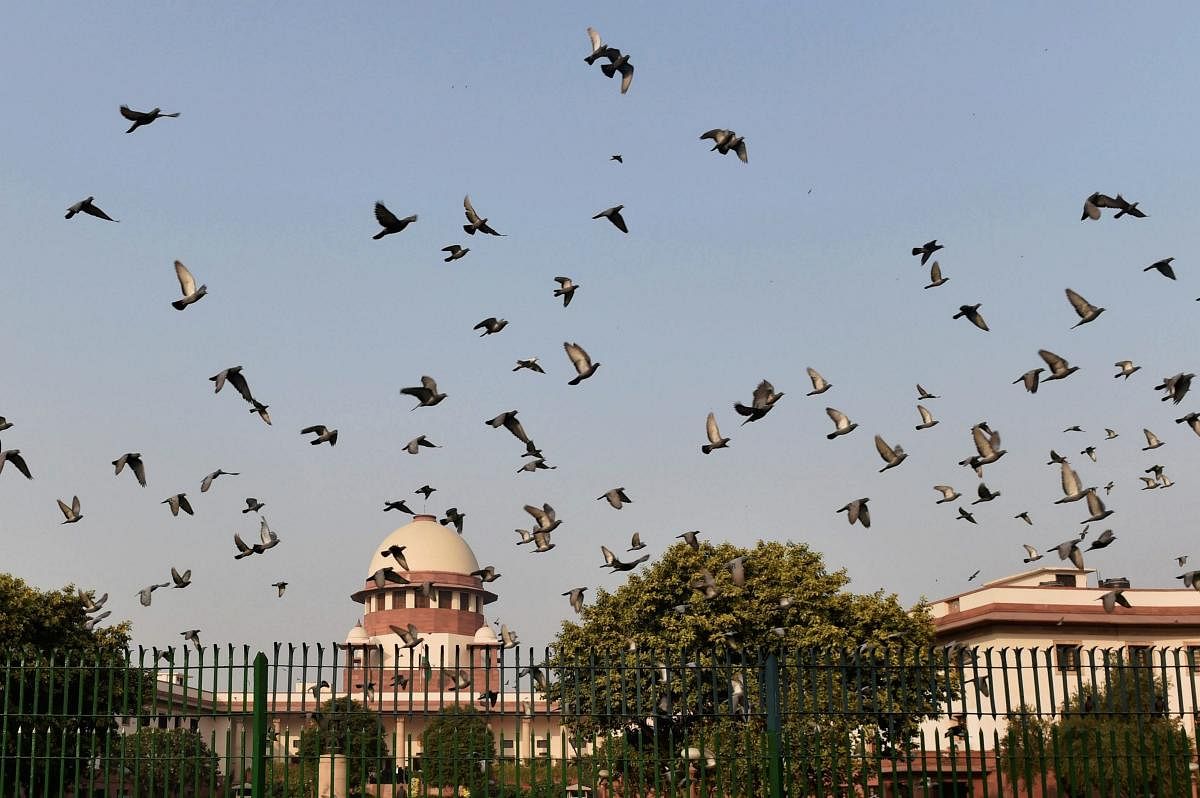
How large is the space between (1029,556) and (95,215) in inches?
537

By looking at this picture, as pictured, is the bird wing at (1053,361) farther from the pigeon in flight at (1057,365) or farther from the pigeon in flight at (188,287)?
the pigeon in flight at (188,287)

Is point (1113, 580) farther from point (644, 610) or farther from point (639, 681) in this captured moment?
point (639, 681)

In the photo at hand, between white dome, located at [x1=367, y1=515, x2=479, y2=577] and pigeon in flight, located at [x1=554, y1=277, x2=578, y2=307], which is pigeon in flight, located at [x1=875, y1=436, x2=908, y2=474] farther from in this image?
white dome, located at [x1=367, y1=515, x2=479, y2=577]

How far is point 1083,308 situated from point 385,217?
26.7ft

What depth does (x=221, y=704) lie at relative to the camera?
122ft

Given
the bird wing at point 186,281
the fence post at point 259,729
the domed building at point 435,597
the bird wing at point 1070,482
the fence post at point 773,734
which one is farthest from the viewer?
the domed building at point 435,597

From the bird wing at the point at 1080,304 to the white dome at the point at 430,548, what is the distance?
6920 cm

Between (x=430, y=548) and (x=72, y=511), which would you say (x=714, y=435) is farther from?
(x=430, y=548)

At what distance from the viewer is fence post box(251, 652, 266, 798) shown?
37.2ft

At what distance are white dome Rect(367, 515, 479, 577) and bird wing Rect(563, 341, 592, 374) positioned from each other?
222ft

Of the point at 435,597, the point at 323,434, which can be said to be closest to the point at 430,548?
the point at 435,597

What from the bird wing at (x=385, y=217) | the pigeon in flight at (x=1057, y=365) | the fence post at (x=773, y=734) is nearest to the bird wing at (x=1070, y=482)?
the pigeon in flight at (x=1057, y=365)

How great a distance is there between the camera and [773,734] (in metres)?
11.6

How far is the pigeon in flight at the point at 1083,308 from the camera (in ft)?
48.9
